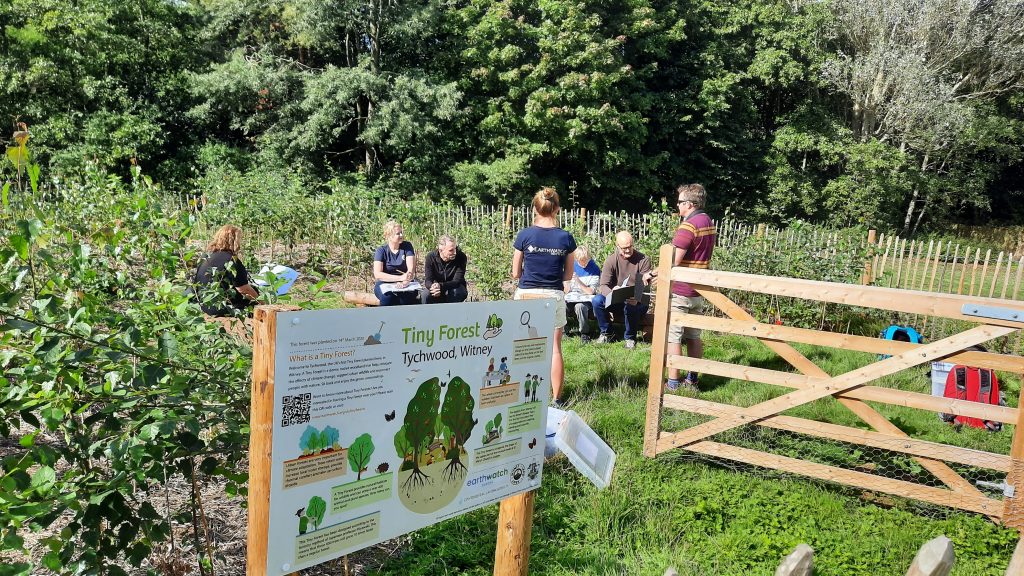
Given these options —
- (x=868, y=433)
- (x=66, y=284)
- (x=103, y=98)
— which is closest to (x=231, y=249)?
(x=66, y=284)

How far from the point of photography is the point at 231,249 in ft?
16.6

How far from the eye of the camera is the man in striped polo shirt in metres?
5.17

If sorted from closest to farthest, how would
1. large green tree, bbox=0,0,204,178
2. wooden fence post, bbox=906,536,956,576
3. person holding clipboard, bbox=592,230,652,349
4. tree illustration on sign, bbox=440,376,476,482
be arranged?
wooden fence post, bbox=906,536,956,576
tree illustration on sign, bbox=440,376,476,482
person holding clipboard, bbox=592,230,652,349
large green tree, bbox=0,0,204,178

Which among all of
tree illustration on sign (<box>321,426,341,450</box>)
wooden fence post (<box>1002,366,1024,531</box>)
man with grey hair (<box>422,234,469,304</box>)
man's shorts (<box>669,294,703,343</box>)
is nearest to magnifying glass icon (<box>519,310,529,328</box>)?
tree illustration on sign (<box>321,426,341,450</box>)

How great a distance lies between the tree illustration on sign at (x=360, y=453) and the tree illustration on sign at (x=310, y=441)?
10 cm

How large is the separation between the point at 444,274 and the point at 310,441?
5.66 meters

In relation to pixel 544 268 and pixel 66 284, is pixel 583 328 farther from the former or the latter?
pixel 66 284

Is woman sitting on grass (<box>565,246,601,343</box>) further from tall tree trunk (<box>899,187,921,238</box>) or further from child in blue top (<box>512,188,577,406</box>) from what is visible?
tall tree trunk (<box>899,187,921,238</box>)

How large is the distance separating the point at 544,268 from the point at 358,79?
17837 mm

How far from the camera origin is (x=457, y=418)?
2090 mm

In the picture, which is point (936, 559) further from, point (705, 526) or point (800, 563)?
point (705, 526)

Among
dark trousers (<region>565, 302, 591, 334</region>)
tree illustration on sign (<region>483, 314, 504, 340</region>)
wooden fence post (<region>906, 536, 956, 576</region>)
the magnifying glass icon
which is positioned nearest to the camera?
wooden fence post (<region>906, 536, 956, 576</region>)

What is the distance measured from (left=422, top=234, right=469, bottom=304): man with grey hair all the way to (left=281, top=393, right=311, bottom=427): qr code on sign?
5.49 meters

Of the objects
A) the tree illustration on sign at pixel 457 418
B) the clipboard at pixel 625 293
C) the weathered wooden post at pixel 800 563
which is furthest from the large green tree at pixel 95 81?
the weathered wooden post at pixel 800 563
